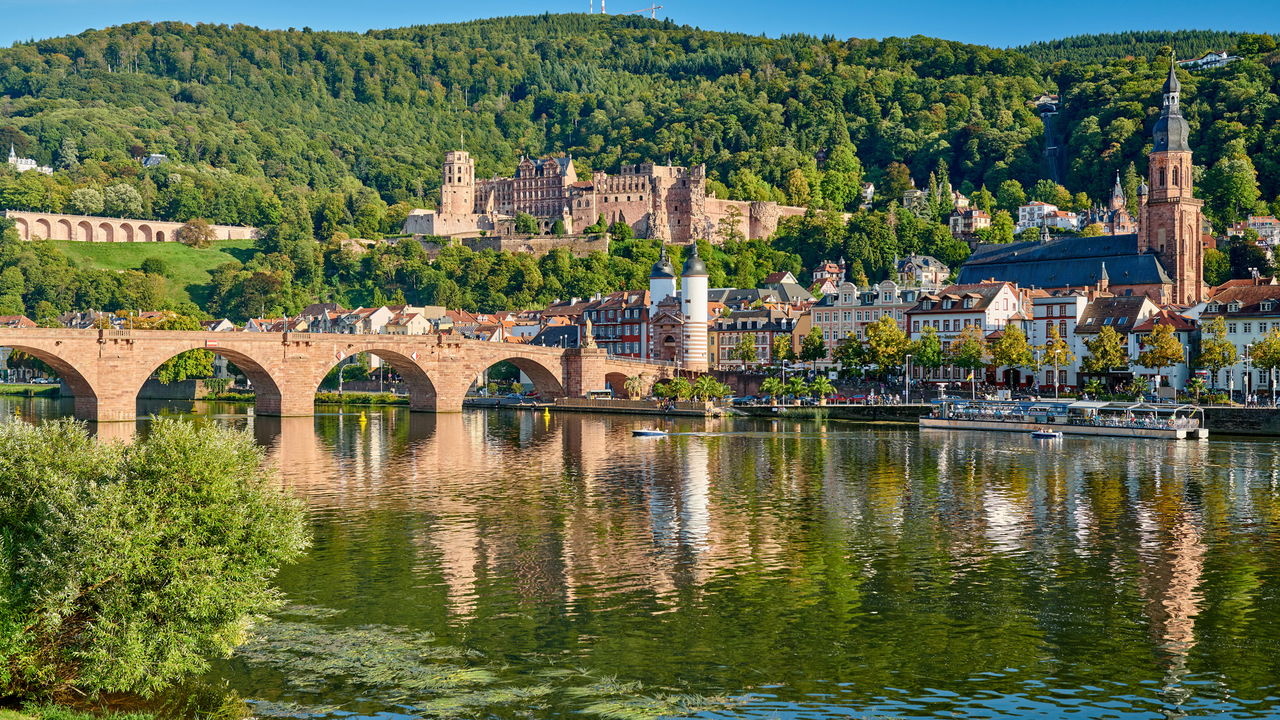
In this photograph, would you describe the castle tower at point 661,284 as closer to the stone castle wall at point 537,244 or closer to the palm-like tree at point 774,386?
the palm-like tree at point 774,386

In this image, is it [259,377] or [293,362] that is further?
[259,377]

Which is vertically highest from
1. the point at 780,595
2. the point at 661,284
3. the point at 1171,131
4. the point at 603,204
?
the point at 603,204

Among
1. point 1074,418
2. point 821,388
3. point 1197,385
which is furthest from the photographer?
point 821,388

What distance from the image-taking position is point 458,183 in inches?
7008

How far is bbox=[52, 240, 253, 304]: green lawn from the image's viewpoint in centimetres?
15550

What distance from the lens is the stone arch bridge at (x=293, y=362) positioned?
230 ft

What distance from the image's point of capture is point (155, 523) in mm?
20203

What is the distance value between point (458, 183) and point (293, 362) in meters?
101

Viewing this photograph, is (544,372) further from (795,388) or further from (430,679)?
(430,679)

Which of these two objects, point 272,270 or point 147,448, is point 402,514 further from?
point 272,270

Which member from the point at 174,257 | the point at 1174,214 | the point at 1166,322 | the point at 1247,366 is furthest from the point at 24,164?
the point at 1247,366

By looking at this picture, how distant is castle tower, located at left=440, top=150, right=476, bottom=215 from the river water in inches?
5100

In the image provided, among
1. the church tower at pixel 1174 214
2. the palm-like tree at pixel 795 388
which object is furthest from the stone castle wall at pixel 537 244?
the palm-like tree at pixel 795 388

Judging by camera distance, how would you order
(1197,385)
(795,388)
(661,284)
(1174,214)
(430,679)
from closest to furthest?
(430,679), (1197,385), (795,388), (1174,214), (661,284)
